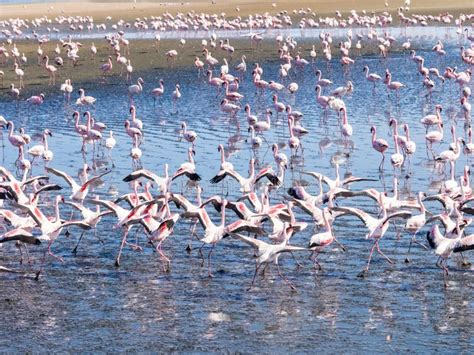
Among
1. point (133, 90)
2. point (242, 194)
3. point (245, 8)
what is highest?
point (245, 8)

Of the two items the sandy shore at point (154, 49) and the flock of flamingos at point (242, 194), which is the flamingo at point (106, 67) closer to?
the flock of flamingos at point (242, 194)

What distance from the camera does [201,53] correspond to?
126ft

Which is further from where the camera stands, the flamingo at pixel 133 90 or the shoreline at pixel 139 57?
the shoreline at pixel 139 57

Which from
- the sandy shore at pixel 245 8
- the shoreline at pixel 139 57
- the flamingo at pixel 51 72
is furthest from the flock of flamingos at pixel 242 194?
the sandy shore at pixel 245 8

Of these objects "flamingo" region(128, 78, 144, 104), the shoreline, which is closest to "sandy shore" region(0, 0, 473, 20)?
the shoreline

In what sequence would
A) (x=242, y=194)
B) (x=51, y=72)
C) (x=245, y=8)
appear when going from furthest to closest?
(x=245, y=8) → (x=51, y=72) → (x=242, y=194)

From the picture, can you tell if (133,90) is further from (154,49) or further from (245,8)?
(245,8)

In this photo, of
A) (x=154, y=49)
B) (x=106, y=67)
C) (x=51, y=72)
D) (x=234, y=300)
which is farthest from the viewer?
(x=154, y=49)

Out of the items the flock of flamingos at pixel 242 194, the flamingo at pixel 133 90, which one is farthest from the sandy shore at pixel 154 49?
the flamingo at pixel 133 90

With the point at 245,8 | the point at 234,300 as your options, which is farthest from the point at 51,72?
the point at 245,8

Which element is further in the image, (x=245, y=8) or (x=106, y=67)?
(x=245, y=8)

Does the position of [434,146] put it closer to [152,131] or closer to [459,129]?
[459,129]

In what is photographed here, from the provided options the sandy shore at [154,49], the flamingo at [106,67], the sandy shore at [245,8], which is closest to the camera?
the flamingo at [106,67]

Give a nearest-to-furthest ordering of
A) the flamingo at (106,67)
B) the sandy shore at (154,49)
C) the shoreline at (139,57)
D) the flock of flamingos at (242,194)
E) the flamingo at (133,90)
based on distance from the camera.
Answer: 1. the flock of flamingos at (242,194)
2. the flamingo at (133,90)
3. the shoreline at (139,57)
4. the flamingo at (106,67)
5. the sandy shore at (154,49)
